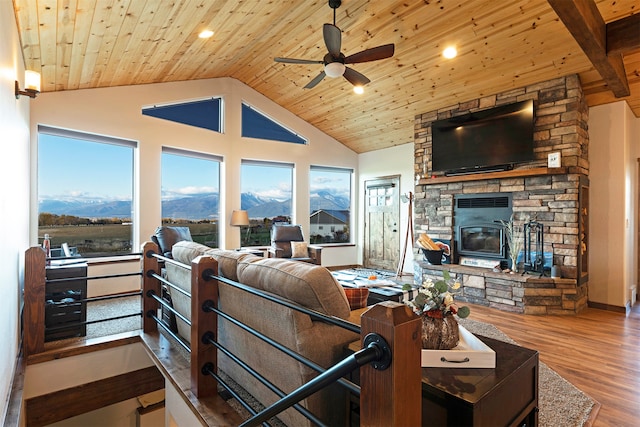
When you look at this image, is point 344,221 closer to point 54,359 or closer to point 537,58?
point 537,58

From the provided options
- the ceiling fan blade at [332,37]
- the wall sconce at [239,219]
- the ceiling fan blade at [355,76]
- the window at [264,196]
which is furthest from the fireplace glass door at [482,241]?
the wall sconce at [239,219]

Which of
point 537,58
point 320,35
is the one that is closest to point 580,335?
point 537,58

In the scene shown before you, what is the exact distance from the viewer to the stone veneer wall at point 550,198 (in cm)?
426

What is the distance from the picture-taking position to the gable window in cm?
666

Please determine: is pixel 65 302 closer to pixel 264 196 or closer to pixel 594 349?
pixel 264 196

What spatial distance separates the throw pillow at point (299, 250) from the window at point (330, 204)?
1669mm

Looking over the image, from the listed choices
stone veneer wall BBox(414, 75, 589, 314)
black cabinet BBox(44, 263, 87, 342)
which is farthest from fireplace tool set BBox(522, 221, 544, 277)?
black cabinet BBox(44, 263, 87, 342)

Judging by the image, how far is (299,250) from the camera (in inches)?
229

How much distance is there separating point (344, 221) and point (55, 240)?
17.5 ft

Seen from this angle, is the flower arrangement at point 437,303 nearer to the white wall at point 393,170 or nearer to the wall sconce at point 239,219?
the wall sconce at point 239,219

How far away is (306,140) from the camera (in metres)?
7.39

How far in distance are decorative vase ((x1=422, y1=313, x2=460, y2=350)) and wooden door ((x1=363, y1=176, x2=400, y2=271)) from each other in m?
5.73

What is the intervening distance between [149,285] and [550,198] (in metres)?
4.74

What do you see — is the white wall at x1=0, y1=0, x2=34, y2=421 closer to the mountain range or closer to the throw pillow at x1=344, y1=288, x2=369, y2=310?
the throw pillow at x1=344, y1=288, x2=369, y2=310
